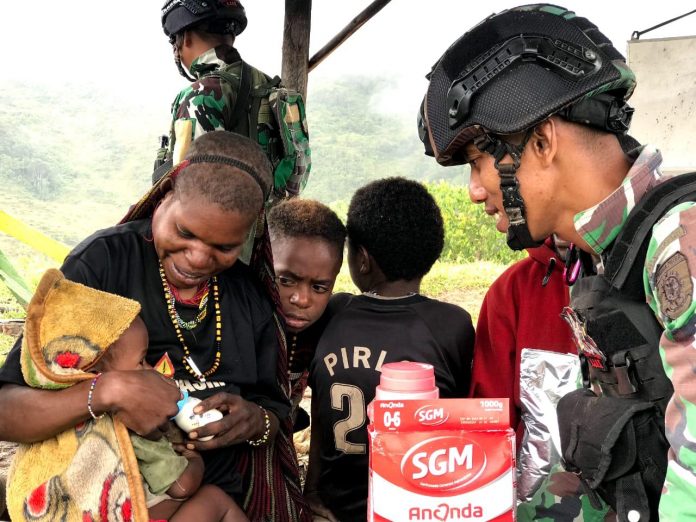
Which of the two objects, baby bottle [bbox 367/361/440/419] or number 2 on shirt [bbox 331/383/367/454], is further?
number 2 on shirt [bbox 331/383/367/454]

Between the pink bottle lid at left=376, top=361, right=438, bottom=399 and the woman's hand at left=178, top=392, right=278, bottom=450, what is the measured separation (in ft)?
1.70

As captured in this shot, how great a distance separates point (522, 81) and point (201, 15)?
2.39 metres

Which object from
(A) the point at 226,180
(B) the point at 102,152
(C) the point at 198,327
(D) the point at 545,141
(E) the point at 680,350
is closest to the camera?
(E) the point at 680,350

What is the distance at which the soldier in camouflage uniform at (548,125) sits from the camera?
1.77 meters

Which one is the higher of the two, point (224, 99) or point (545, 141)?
point (224, 99)

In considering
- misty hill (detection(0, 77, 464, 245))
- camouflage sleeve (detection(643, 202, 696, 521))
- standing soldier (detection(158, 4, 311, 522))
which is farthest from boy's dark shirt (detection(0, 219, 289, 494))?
misty hill (detection(0, 77, 464, 245))

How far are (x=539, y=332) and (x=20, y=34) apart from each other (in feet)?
53.2

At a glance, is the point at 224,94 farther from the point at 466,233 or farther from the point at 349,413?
the point at 466,233

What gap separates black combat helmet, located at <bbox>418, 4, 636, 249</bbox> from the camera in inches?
69.4

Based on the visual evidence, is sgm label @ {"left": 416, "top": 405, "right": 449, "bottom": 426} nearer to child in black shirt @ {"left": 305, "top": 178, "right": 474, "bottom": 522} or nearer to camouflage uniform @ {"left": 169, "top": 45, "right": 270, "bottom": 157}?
child in black shirt @ {"left": 305, "top": 178, "right": 474, "bottom": 522}

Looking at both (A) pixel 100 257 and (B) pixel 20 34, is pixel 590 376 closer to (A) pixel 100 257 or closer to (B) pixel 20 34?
(A) pixel 100 257

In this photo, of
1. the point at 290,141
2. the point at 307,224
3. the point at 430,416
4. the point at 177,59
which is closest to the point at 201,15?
the point at 177,59

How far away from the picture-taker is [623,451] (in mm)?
1727

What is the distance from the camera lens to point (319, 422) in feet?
9.14
